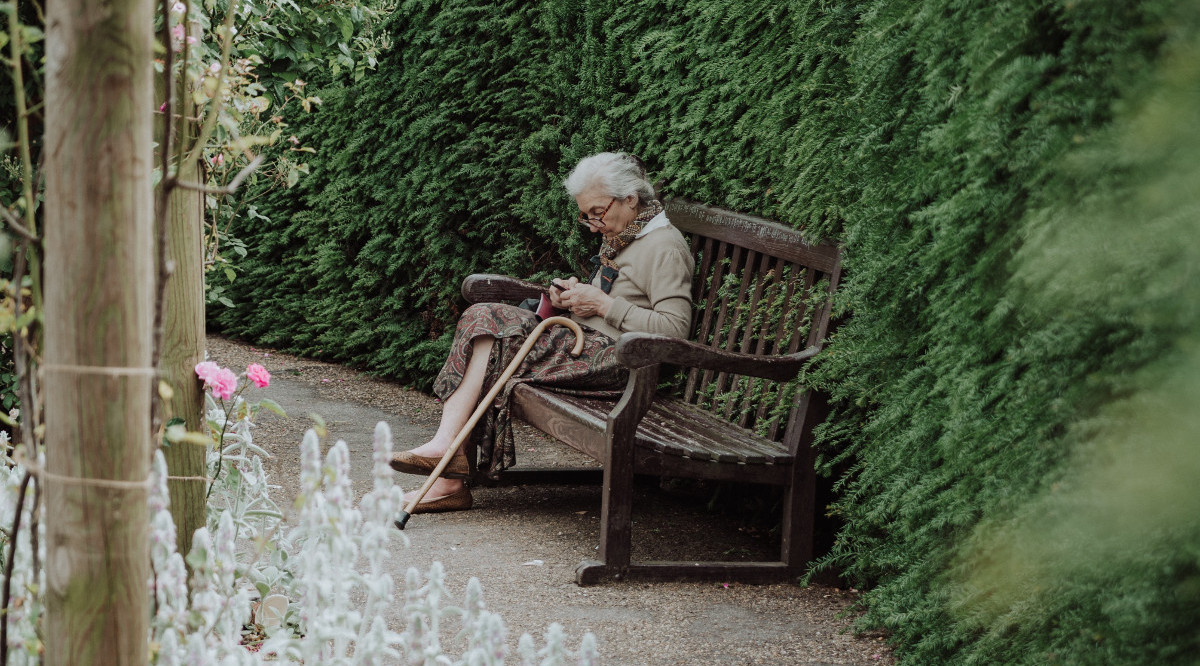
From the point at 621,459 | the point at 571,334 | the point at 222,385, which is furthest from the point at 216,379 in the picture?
the point at 571,334

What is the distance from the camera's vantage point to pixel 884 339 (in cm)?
271

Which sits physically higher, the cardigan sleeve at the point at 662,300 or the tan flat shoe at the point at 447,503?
the cardigan sleeve at the point at 662,300

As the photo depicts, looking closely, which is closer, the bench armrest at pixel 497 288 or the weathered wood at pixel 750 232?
the weathered wood at pixel 750 232

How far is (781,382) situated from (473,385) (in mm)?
1341

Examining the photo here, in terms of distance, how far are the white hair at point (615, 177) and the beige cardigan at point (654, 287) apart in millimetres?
191

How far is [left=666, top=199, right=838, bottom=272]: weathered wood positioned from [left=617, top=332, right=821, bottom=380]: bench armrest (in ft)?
1.04

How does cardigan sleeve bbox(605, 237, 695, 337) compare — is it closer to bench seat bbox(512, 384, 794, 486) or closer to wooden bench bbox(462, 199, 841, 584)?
wooden bench bbox(462, 199, 841, 584)

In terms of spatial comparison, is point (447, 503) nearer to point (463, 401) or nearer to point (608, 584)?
point (463, 401)

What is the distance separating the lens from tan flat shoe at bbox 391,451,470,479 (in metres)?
4.19

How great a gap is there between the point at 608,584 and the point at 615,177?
5.22ft

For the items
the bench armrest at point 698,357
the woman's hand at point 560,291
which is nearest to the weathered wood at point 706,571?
the bench armrest at point 698,357

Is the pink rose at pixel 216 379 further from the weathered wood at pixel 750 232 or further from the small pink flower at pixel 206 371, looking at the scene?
the weathered wood at pixel 750 232

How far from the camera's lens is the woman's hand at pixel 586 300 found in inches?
160

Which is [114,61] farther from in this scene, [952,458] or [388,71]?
[388,71]
